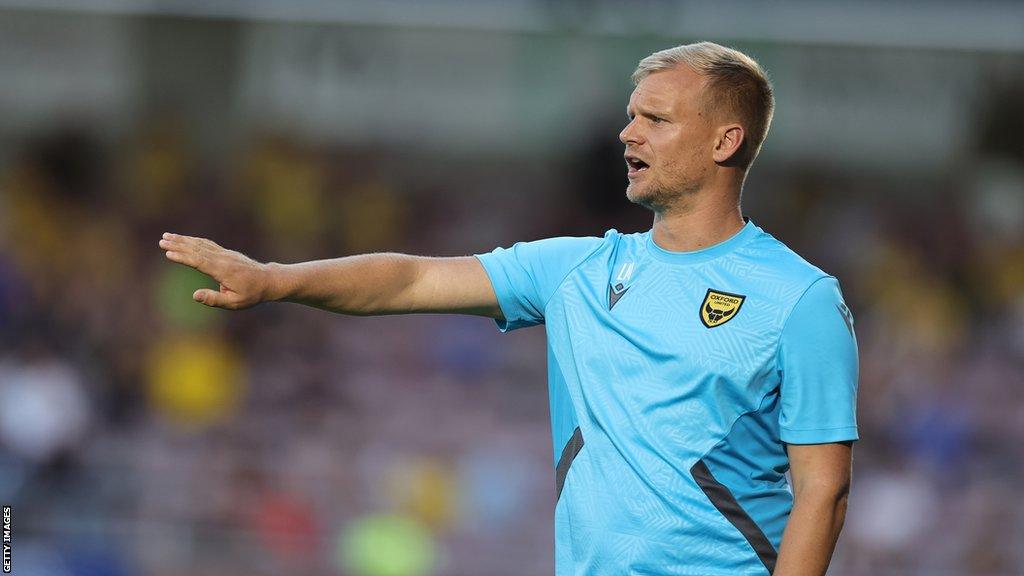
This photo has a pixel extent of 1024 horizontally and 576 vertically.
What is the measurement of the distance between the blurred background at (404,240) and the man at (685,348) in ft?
17.8

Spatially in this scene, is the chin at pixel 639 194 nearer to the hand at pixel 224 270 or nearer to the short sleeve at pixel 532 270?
the short sleeve at pixel 532 270

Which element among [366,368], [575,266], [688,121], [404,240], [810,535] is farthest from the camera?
[404,240]

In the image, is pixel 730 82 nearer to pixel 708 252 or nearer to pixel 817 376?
pixel 708 252

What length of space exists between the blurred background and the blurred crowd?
0.08 feet

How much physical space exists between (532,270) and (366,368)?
7099 mm

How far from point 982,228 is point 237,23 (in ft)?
23.5

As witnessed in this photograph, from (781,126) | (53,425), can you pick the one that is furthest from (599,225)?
(53,425)

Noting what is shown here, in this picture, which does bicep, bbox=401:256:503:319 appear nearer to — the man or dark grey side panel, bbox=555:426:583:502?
the man

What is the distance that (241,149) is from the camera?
509 inches

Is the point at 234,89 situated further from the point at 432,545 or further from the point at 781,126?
the point at 432,545

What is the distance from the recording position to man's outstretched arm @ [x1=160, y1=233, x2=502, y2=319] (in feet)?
10.3

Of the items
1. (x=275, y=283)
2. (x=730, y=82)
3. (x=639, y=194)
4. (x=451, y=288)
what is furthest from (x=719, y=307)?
(x=275, y=283)

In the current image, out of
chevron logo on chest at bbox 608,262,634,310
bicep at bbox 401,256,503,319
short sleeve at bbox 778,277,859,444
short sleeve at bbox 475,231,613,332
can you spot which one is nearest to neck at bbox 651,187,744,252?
chevron logo on chest at bbox 608,262,634,310

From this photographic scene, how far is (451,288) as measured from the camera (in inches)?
140
